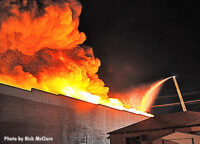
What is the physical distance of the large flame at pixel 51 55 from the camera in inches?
910

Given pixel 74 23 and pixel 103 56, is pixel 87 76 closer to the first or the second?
pixel 74 23

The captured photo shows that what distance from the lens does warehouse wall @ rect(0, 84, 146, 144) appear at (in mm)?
13547

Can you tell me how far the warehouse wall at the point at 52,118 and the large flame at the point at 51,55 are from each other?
2941 mm

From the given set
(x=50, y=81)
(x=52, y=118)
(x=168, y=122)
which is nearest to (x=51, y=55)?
(x=50, y=81)

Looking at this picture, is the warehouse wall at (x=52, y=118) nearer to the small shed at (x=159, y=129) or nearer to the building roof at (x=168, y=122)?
the small shed at (x=159, y=129)

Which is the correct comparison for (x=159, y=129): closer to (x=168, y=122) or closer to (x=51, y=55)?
(x=168, y=122)

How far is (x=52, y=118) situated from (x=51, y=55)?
42.1ft

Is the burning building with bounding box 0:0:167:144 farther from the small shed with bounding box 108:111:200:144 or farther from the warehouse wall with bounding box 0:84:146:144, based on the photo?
the small shed with bounding box 108:111:200:144

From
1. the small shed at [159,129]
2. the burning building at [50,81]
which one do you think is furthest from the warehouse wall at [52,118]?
the small shed at [159,129]

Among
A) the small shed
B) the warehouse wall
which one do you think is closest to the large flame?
the warehouse wall

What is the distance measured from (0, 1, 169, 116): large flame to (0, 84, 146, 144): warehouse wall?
9.65 feet

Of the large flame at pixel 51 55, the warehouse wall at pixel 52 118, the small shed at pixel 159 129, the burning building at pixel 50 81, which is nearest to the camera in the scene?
the small shed at pixel 159 129

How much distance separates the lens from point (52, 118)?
1600cm

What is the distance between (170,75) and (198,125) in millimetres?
32612
